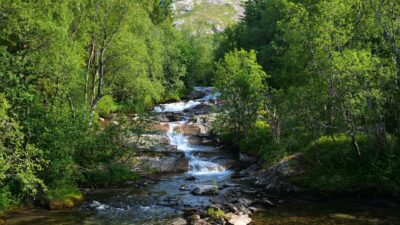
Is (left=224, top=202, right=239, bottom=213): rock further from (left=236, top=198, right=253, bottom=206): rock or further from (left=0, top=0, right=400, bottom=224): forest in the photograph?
(left=0, top=0, right=400, bottom=224): forest

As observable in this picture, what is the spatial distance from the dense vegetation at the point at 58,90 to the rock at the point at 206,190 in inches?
226

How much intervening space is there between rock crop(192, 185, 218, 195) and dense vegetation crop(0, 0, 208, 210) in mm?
5735

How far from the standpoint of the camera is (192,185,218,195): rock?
24.5m

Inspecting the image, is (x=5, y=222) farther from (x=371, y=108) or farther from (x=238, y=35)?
(x=238, y=35)

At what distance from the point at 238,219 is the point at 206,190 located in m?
6.00

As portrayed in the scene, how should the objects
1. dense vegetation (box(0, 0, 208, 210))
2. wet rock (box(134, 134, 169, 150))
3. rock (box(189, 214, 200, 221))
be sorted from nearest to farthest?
rock (box(189, 214, 200, 221)), dense vegetation (box(0, 0, 208, 210)), wet rock (box(134, 134, 169, 150))

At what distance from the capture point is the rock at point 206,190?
80.3ft

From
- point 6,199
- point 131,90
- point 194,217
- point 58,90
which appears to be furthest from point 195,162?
point 6,199

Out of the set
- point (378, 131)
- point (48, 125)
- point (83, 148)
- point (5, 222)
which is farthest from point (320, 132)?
point (5, 222)

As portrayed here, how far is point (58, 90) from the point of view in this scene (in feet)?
81.4

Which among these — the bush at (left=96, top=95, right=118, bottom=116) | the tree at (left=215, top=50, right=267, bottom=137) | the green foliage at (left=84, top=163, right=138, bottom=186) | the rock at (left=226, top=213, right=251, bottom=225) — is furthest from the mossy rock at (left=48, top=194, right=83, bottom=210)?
the bush at (left=96, top=95, right=118, bottom=116)

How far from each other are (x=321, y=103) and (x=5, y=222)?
1900 centimetres

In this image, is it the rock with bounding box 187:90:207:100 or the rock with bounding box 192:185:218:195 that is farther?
the rock with bounding box 187:90:207:100

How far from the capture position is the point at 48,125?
22.3m
